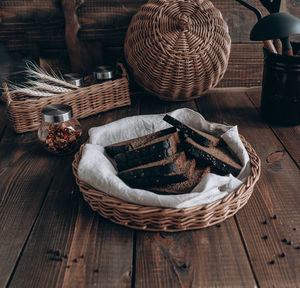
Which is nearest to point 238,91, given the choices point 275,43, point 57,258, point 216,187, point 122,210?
point 275,43

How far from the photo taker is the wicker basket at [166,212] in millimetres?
852

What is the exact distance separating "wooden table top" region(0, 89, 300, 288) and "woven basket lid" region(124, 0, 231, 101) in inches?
23.4

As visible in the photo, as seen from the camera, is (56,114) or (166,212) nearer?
(166,212)

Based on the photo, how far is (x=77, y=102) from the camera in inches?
61.0

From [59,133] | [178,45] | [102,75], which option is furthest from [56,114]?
[178,45]

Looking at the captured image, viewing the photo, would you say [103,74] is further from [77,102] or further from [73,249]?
[73,249]

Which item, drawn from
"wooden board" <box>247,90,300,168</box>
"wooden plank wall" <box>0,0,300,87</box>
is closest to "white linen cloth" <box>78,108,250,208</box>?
"wooden board" <box>247,90,300,168</box>

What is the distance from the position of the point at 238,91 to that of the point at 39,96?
1023 mm

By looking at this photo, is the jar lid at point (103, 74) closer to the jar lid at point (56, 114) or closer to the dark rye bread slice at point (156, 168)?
the jar lid at point (56, 114)

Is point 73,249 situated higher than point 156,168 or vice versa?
point 156,168

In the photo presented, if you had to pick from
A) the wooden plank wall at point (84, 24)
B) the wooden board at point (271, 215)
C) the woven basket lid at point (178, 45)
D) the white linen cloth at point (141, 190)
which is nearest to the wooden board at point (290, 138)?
the wooden board at point (271, 215)

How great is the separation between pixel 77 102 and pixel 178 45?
502mm

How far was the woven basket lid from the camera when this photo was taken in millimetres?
1577

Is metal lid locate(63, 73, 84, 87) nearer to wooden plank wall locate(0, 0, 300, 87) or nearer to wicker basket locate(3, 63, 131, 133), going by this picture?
wicker basket locate(3, 63, 131, 133)
